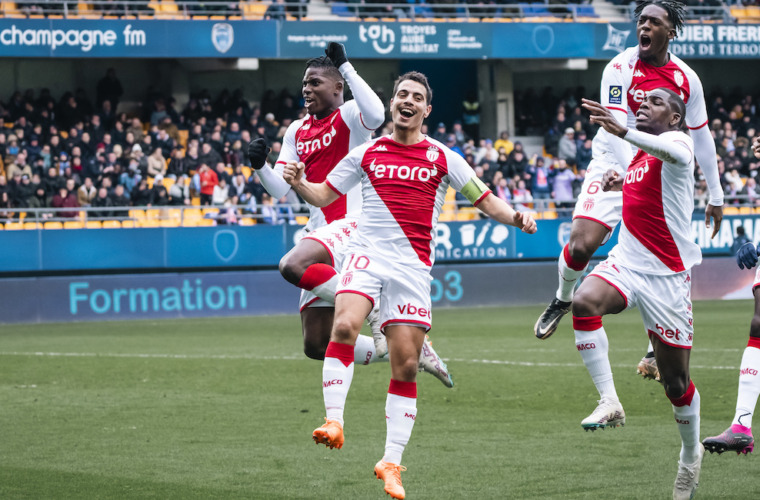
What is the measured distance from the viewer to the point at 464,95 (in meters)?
33.2

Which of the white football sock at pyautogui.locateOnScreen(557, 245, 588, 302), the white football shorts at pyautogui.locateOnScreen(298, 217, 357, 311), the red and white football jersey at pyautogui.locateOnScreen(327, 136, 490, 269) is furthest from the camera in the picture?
the white football sock at pyautogui.locateOnScreen(557, 245, 588, 302)

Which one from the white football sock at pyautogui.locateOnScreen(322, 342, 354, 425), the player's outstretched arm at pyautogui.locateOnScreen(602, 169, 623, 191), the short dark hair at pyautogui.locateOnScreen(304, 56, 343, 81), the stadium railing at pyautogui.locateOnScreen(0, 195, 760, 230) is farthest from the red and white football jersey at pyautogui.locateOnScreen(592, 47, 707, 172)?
the stadium railing at pyautogui.locateOnScreen(0, 195, 760, 230)

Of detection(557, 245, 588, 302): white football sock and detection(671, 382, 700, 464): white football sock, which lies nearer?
detection(671, 382, 700, 464): white football sock

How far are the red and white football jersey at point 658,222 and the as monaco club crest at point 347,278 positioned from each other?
69.6 inches

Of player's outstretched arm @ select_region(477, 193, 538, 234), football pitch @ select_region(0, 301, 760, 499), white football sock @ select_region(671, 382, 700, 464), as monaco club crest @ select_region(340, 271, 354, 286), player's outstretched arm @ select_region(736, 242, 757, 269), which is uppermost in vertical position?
player's outstretched arm @ select_region(477, 193, 538, 234)

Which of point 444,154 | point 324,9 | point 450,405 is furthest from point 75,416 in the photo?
point 324,9

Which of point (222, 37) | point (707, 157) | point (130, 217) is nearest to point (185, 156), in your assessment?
point (130, 217)

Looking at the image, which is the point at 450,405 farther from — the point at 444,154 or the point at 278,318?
the point at 278,318

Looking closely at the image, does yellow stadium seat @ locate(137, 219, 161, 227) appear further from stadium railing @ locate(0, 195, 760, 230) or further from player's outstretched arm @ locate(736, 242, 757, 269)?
player's outstretched arm @ locate(736, 242, 757, 269)

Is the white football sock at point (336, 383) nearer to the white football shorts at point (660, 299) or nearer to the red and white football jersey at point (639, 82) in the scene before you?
the white football shorts at point (660, 299)

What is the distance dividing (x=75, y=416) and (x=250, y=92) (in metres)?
20.5

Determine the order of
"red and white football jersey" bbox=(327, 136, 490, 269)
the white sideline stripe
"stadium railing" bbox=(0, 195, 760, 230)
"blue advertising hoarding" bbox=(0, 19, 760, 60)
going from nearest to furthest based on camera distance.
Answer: "red and white football jersey" bbox=(327, 136, 490, 269) → the white sideline stripe → "stadium railing" bbox=(0, 195, 760, 230) → "blue advertising hoarding" bbox=(0, 19, 760, 60)

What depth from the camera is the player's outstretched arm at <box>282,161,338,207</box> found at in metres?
7.38

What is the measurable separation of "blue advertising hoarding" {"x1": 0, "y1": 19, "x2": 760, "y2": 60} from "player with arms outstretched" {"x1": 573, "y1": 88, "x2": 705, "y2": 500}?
19.6 meters
